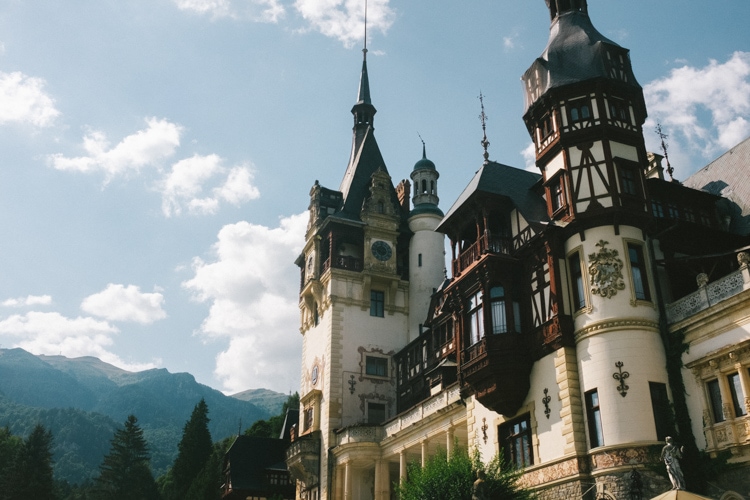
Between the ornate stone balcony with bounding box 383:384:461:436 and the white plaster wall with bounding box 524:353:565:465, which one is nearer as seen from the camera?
the white plaster wall with bounding box 524:353:565:465

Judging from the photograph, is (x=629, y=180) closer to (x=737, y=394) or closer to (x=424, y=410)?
(x=737, y=394)

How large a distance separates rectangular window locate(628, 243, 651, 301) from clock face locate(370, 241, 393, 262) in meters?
25.6

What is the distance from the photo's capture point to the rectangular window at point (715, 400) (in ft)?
79.7

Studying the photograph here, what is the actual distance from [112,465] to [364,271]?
6689 centimetres

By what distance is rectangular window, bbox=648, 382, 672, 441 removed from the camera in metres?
24.9

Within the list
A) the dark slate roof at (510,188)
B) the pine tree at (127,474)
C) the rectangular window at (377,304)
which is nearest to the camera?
the dark slate roof at (510,188)

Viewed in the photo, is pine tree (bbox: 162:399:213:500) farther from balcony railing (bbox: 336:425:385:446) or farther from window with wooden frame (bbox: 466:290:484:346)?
window with wooden frame (bbox: 466:290:484:346)

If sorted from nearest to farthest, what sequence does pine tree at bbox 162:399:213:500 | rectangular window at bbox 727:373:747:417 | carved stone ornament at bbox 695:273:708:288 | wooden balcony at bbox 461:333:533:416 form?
rectangular window at bbox 727:373:747:417, carved stone ornament at bbox 695:273:708:288, wooden balcony at bbox 461:333:533:416, pine tree at bbox 162:399:213:500

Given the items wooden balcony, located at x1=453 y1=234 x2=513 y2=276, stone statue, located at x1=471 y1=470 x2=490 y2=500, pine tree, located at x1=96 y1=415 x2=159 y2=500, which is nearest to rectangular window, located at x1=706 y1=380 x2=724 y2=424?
stone statue, located at x1=471 y1=470 x2=490 y2=500

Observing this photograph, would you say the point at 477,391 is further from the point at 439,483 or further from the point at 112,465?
the point at 112,465

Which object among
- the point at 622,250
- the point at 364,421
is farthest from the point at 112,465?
the point at 622,250

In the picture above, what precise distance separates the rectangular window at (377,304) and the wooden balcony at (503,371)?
21.3 meters

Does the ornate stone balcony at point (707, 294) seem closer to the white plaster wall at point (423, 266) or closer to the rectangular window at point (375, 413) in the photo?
the rectangular window at point (375, 413)

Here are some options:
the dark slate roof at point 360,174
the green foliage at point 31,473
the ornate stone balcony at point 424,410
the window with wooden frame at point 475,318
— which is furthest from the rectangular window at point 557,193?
the green foliage at point 31,473
